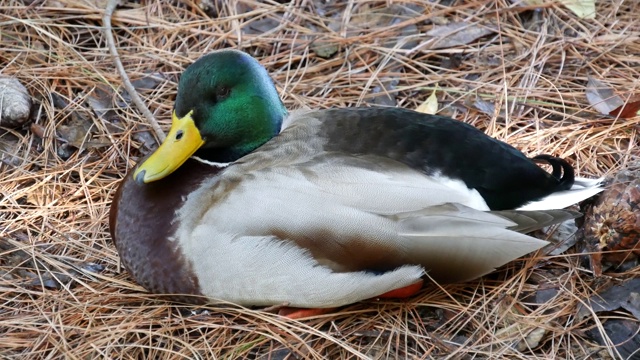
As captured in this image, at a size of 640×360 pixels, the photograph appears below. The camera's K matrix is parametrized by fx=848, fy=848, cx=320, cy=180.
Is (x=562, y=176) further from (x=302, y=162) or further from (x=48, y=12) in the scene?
(x=48, y=12)

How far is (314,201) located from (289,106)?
4.20 ft

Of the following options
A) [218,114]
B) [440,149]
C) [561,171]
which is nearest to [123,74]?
[218,114]

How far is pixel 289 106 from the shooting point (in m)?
3.88

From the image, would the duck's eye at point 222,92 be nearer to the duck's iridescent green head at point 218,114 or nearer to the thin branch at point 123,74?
the duck's iridescent green head at point 218,114

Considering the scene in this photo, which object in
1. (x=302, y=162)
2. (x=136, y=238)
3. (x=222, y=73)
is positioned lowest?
(x=136, y=238)

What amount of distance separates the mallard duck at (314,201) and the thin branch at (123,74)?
0.67m

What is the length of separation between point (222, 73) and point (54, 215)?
0.98 m

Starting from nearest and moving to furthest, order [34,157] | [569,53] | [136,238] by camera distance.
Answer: [136,238]
[34,157]
[569,53]

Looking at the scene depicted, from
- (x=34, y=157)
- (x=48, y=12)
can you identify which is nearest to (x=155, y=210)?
(x=34, y=157)

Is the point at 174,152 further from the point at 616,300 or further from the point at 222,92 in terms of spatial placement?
the point at 616,300

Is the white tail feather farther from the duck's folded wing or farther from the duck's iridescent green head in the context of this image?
the duck's iridescent green head

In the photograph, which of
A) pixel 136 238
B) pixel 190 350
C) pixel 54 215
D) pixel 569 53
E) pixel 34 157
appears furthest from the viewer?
pixel 569 53

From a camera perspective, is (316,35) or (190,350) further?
(316,35)

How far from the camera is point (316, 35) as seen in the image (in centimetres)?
420
